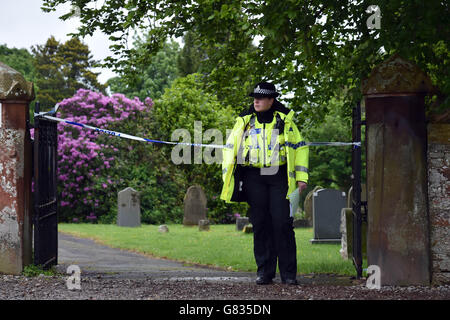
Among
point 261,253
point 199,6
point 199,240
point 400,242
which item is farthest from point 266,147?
point 199,240

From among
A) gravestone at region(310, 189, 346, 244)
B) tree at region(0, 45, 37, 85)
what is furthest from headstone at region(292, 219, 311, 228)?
tree at region(0, 45, 37, 85)

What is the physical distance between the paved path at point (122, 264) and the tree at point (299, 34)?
2.88m

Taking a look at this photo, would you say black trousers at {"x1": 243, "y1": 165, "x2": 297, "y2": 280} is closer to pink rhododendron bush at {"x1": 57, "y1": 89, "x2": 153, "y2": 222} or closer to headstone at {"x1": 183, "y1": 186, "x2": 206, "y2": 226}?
headstone at {"x1": 183, "y1": 186, "x2": 206, "y2": 226}

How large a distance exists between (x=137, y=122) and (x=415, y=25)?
17.3m

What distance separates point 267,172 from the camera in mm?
6805

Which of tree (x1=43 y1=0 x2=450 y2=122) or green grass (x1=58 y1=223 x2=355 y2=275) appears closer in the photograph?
tree (x1=43 y1=0 x2=450 y2=122)

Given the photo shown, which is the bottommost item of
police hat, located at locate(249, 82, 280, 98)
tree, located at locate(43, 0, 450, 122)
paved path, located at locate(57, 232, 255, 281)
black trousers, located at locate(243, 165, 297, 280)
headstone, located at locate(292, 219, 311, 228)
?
headstone, located at locate(292, 219, 311, 228)

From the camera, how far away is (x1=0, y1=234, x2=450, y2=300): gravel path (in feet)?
19.7

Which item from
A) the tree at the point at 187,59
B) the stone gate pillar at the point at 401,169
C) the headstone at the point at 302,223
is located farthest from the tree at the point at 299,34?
the tree at the point at 187,59

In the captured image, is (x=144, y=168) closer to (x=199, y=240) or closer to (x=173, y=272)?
(x=199, y=240)

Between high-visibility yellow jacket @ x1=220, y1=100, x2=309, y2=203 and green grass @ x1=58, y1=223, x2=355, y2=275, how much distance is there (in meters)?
2.24

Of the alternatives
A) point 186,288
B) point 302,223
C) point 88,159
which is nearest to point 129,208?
point 88,159

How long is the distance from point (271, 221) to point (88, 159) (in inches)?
610

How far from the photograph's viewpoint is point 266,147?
671 cm
